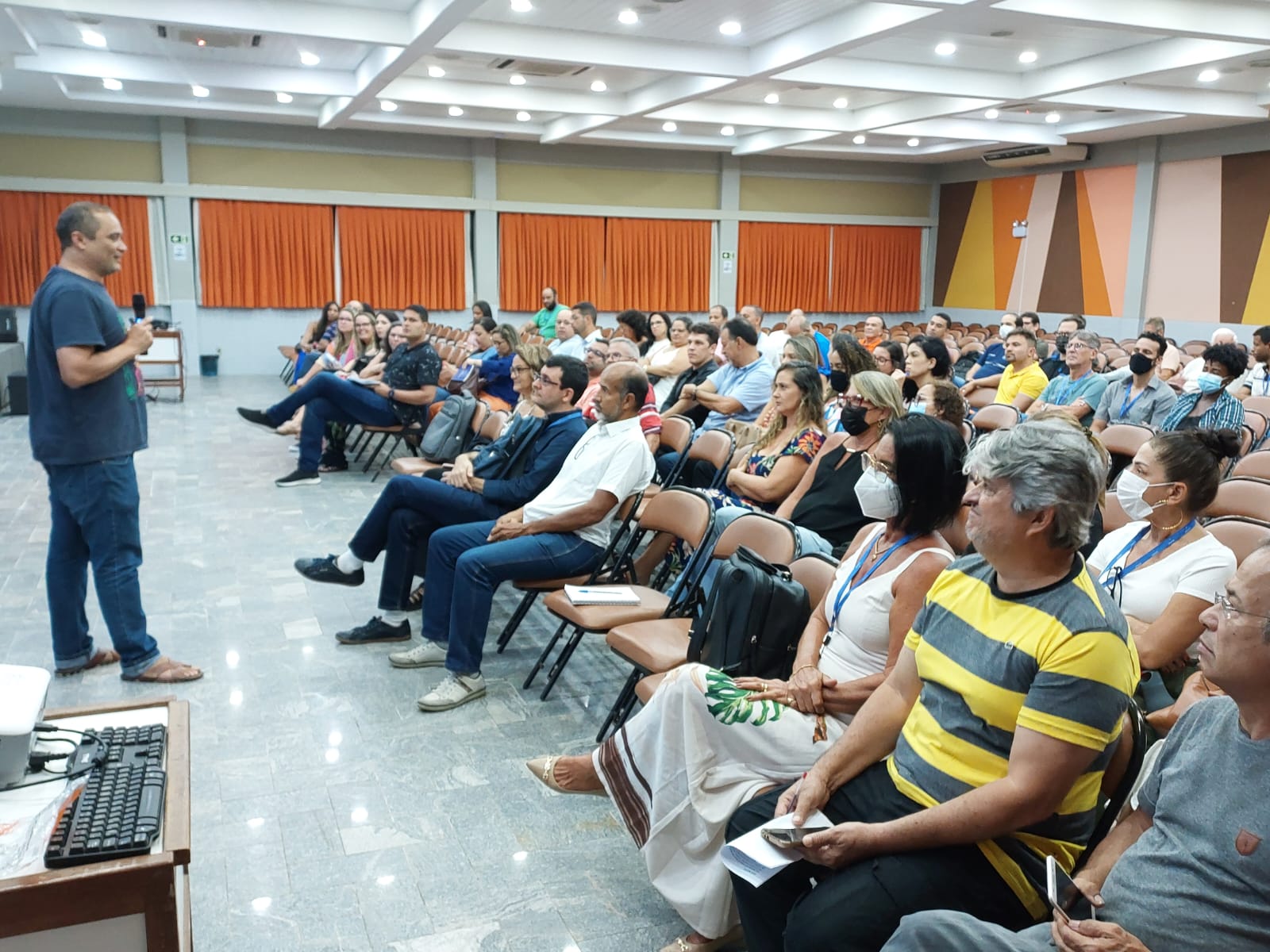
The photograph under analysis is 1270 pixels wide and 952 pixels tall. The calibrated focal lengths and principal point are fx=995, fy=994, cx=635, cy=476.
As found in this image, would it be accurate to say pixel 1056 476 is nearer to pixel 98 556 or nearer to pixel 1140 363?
pixel 98 556

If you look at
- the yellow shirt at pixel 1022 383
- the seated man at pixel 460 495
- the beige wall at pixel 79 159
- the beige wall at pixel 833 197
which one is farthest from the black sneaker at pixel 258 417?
the beige wall at pixel 833 197

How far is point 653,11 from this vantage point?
26.7ft

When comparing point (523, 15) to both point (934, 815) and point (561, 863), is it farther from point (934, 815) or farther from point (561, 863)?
point (934, 815)

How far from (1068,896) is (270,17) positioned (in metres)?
8.55

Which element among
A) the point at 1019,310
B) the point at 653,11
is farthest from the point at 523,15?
the point at 1019,310

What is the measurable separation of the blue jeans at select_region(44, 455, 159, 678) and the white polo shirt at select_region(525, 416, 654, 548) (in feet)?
4.67

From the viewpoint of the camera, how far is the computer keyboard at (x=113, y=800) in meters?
1.54

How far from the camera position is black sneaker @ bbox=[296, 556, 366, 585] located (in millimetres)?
4355

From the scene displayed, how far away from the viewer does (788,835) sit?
1.87m

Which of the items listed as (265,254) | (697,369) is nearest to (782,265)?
(265,254)

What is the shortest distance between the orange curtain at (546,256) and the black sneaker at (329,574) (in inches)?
458

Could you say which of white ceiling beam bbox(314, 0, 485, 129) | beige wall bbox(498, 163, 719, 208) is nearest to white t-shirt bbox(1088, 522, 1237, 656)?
white ceiling beam bbox(314, 0, 485, 129)

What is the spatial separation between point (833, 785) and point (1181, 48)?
8835 mm

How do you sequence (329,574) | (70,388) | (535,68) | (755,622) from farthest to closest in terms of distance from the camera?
(535,68) → (329,574) → (70,388) → (755,622)
